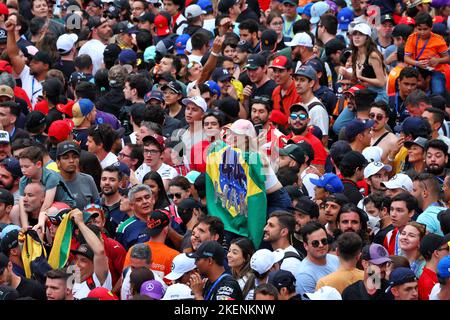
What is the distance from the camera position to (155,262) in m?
11.9

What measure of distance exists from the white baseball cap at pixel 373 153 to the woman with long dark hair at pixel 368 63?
81.9 inches

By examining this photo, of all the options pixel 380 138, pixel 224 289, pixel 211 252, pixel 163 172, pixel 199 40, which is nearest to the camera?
pixel 224 289

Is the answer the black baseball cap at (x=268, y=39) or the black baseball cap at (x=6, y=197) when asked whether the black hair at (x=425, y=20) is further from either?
the black baseball cap at (x=6, y=197)

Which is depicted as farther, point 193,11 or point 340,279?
point 193,11

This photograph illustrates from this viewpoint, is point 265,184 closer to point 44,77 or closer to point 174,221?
point 174,221

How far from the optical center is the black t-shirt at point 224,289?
10.8 metres

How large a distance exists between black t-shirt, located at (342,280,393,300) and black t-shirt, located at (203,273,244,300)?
815mm

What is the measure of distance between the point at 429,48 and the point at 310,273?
5.90 metres

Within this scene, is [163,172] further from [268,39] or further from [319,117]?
[268,39]

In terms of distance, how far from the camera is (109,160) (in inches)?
571

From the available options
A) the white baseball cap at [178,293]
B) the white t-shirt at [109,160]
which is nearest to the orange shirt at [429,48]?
the white t-shirt at [109,160]

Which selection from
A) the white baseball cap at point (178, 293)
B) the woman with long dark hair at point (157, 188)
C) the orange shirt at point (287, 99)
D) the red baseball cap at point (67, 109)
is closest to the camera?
the white baseball cap at point (178, 293)

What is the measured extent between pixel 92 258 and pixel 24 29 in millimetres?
8389

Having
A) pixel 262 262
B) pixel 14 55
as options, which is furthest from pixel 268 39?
pixel 262 262
